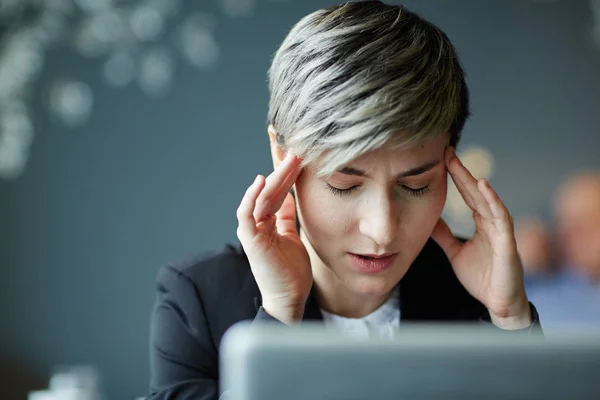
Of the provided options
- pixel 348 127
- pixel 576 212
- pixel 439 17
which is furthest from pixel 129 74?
pixel 348 127

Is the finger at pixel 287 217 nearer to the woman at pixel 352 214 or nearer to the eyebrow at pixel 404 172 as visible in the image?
the woman at pixel 352 214

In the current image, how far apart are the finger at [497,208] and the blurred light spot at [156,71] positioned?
2.10 metres

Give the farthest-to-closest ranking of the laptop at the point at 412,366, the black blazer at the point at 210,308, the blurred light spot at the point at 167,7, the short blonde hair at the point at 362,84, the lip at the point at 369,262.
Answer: the blurred light spot at the point at 167,7 → the black blazer at the point at 210,308 → the lip at the point at 369,262 → the short blonde hair at the point at 362,84 → the laptop at the point at 412,366

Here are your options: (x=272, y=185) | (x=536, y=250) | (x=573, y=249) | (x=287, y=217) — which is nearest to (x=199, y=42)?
(x=536, y=250)

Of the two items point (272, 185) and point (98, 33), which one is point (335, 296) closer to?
point (272, 185)

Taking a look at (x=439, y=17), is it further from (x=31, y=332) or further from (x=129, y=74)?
(x=31, y=332)

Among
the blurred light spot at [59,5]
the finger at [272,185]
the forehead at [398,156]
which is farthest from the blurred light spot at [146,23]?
the forehead at [398,156]

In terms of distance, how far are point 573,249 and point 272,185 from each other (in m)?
2.41

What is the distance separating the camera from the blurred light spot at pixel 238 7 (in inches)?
122

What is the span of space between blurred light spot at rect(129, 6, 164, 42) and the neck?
6.59ft

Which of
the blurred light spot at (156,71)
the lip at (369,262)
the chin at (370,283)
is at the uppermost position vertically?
the blurred light spot at (156,71)

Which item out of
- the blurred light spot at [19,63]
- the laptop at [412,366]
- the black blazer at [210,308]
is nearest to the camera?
the laptop at [412,366]

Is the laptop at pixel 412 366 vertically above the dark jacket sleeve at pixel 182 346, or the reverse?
the laptop at pixel 412 366

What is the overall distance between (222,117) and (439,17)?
1.06 m
